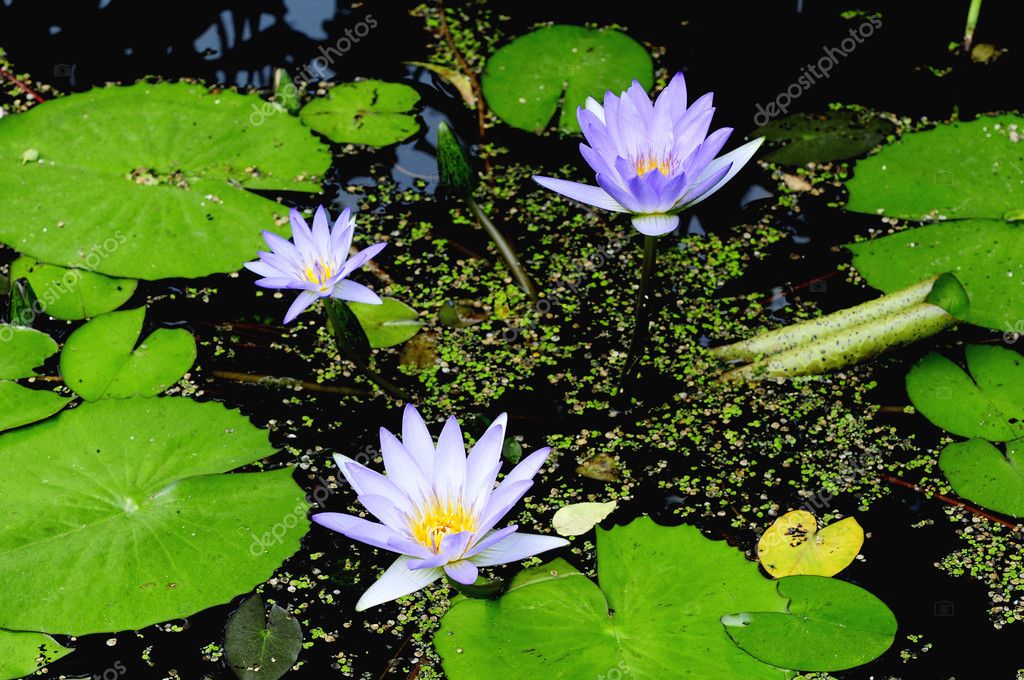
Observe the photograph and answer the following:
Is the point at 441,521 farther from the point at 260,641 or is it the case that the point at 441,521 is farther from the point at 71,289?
the point at 71,289

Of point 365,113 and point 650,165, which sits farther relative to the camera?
point 365,113

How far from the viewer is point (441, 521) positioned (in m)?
1.83

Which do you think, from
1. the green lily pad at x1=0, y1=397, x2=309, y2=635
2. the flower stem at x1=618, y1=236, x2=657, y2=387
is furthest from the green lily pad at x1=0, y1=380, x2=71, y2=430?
the flower stem at x1=618, y1=236, x2=657, y2=387

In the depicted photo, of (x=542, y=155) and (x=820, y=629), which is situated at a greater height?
(x=542, y=155)

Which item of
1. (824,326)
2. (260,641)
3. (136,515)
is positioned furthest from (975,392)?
(136,515)

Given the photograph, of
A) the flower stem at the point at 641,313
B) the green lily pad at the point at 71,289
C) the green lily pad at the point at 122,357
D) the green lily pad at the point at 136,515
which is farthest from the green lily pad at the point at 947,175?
the green lily pad at the point at 71,289

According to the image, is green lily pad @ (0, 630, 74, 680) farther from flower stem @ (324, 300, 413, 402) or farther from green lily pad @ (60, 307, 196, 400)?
flower stem @ (324, 300, 413, 402)

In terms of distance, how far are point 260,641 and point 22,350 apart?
1168mm

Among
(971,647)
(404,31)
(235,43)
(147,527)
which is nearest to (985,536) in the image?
(971,647)

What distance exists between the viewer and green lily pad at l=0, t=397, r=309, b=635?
2023 mm

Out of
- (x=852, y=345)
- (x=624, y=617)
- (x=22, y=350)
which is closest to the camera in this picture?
(x=624, y=617)

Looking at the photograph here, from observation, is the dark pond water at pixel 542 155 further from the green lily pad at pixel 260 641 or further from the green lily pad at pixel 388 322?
the green lily pad at pixel 388 322

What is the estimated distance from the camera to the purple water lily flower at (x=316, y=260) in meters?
2.20

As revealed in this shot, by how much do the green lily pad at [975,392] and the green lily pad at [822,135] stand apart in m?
0.87
